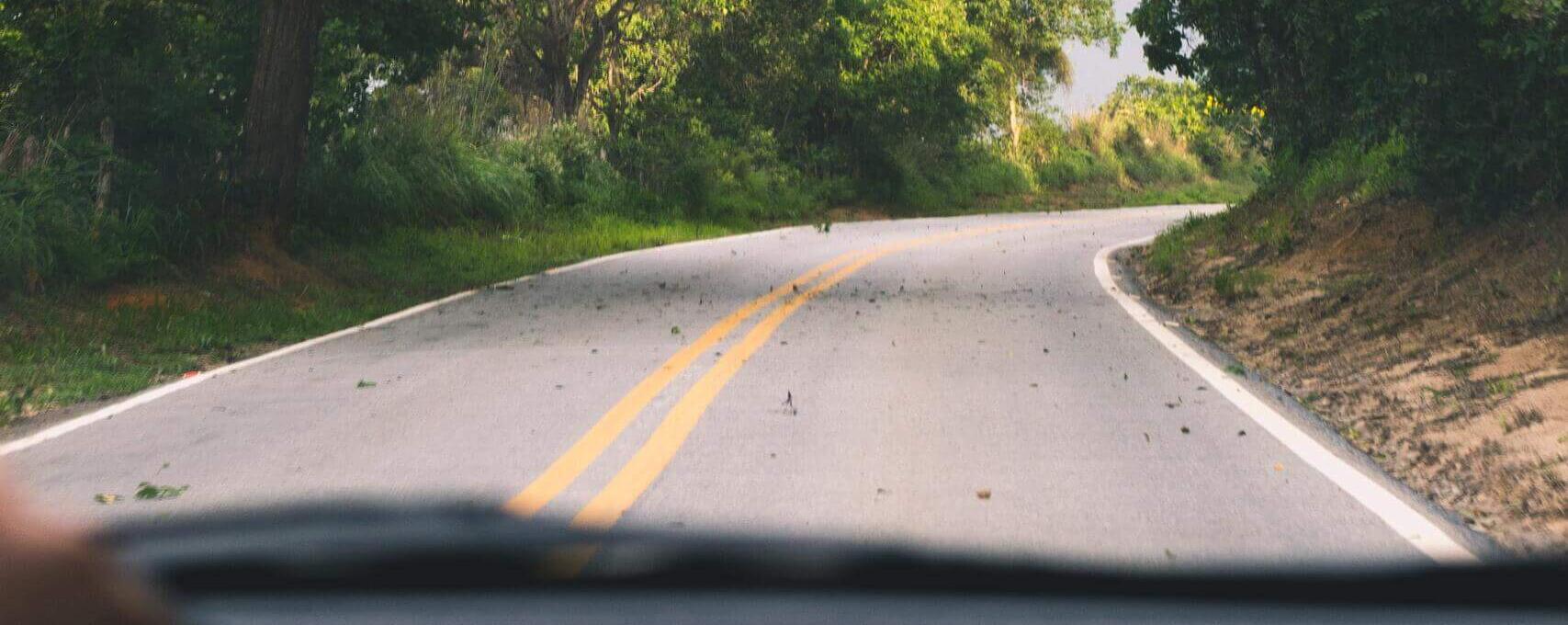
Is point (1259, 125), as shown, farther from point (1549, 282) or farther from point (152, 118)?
point (152, 118)

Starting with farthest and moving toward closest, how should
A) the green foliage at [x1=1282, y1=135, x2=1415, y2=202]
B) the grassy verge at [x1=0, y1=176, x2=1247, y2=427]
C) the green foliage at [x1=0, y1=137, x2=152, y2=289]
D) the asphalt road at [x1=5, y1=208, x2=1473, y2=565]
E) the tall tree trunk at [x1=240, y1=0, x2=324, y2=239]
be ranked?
1. the tall tree trunk at [x1=240, y1=0, x2=324, y2=239]
2. the green foliage at [x1=1282, y1=135, x2=1415, y2=202]
3. the green foliage at [x1=0, y1=137, x2=152, y2=289]
4. the grassy verge at [x1=0, y1=176, x2=1247, y2=427]
5. the asphalt road at [x1=5, y1=208, x2=1473, y2=565]

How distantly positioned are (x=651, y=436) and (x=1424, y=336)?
5868 millimetres

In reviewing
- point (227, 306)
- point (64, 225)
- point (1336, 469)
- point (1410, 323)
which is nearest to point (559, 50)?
point (227, 306)

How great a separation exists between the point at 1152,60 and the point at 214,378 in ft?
44.9

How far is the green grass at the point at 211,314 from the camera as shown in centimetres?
1055

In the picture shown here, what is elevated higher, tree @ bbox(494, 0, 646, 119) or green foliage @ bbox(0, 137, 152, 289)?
tree @ bbox(494, 0, 646, 119)

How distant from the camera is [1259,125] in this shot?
69.8 ft

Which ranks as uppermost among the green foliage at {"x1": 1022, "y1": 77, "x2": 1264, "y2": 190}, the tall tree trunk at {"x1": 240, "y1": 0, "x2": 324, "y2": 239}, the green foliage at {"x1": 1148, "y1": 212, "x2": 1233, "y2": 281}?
the tall tree trunk at {"x1": 240, "y1": 0, "x2": 324, "y2": 239}

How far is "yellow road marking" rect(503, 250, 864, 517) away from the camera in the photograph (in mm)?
6469

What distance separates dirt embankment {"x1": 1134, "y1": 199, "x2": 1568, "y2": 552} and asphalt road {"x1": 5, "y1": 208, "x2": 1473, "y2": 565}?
640mm

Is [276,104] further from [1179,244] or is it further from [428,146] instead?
[1179,244]

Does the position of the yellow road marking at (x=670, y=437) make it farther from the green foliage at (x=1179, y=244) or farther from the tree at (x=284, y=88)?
the tree at (x=284, y=88)

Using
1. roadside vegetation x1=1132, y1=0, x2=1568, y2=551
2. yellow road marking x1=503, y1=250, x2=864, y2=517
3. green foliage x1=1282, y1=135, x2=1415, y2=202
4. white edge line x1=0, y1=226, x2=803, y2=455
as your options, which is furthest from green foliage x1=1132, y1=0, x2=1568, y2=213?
white edge line x1=0, y1=226, x2=803, y2=455

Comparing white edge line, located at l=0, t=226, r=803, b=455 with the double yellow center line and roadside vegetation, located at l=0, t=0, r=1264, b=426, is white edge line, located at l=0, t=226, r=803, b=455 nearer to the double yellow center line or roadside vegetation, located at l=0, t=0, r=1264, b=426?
roadside vegetation, located at l=0, t=0, r=1264, b=426
